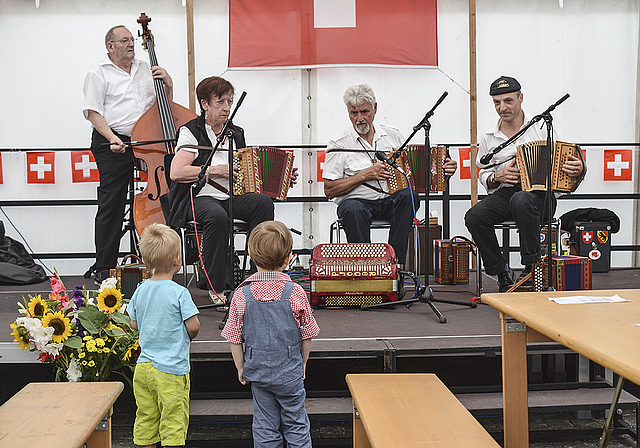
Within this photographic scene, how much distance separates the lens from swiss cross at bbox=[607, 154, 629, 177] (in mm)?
5105

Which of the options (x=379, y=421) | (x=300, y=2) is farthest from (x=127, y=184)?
(x=379, y=421)

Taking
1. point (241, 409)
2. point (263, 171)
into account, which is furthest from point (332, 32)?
point (241, 409)

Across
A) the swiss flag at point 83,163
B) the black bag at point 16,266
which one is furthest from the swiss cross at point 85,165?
the black bag at point 16,266

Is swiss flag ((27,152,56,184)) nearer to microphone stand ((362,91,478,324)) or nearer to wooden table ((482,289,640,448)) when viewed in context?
microphone stand ((362,91,478,324))

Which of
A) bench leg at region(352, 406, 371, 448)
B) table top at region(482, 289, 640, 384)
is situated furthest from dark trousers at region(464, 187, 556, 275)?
bench leg at region(352, 406, 371, 448)

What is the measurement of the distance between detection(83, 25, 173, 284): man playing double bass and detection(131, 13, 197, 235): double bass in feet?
0.59

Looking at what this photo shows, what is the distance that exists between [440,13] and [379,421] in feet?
13.9

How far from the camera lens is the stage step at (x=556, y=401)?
228 centimetres

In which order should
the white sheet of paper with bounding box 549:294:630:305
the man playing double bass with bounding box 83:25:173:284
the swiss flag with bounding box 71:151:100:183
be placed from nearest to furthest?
the white sheet of paper with bounding box 549:294:630:305
the man playing double bass with bounding box 83:25:173:284
the swiss flag with bounding box 71:151:100:183

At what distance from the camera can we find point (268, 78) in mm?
4934

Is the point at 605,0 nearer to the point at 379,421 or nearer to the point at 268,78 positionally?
the point at 268,78

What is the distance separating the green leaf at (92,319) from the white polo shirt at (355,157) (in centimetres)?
181

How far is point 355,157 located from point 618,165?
2703 mm

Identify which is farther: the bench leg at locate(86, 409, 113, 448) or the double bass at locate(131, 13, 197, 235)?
the double bass at locate(131, 13, 197, 235)
